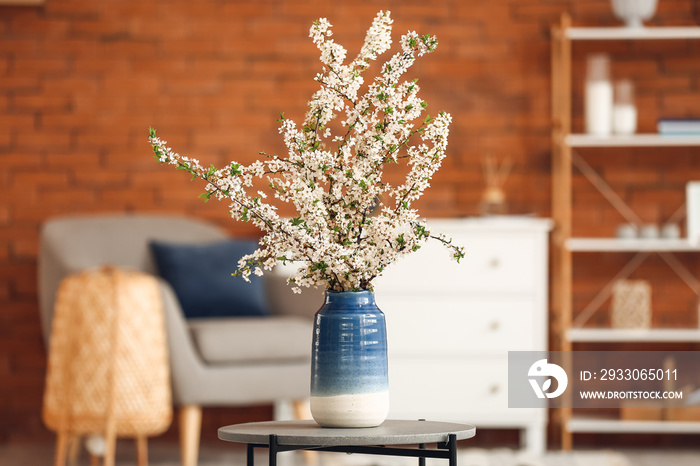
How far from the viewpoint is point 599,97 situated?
383cm

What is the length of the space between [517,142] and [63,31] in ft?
6.65

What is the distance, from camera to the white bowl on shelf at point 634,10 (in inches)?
152

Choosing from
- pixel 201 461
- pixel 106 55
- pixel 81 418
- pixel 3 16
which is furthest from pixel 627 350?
pixel 3 16

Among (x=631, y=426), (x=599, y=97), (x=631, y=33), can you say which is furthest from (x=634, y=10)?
(x=631, y=426)

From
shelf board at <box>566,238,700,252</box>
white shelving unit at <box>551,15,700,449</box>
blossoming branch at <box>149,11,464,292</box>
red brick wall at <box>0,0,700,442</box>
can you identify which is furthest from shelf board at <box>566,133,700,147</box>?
blossoming branch at <box>149,11,464,292</box>

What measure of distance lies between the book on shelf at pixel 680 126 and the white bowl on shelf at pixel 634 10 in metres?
0.43

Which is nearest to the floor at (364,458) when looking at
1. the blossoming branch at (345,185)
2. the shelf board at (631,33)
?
the shelf board at (631,33)

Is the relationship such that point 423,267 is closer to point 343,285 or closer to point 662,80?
point 662,80

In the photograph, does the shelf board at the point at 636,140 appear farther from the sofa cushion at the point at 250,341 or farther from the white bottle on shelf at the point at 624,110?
the sofa cushion at the point at 250,341

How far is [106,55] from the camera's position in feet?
13.4

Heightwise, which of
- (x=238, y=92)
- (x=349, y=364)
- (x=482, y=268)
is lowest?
(x=349, y=364)

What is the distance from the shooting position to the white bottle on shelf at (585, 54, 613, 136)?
383 cm

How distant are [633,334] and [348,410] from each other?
2535 millimetres

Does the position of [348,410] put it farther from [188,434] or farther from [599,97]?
[599,97]
